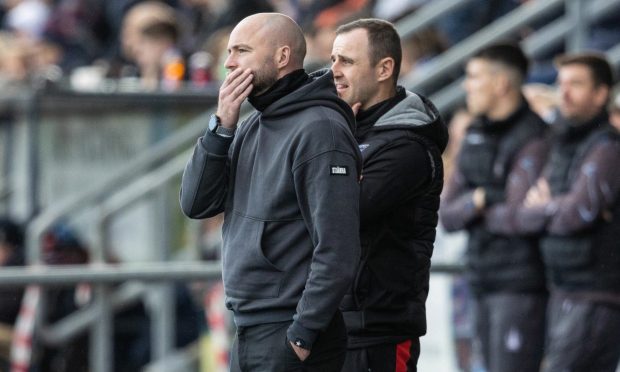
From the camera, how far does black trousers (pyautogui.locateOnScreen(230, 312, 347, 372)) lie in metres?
5.30

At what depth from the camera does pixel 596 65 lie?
841cm

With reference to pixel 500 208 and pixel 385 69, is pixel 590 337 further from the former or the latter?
pixel 385 69

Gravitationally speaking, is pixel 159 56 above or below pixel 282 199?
above

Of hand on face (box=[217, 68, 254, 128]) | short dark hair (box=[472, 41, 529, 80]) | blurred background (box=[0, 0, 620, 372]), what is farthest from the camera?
blurred background (box=[0, 0, 620, 372])

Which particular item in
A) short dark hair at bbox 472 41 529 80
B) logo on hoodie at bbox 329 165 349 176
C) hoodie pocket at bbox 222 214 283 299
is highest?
short dark hair at bbox 472 41 529 80

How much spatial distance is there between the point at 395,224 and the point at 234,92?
0.93 m

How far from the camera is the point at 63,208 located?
32.9ft

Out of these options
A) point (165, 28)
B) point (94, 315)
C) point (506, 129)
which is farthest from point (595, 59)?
A: point (165, 28)

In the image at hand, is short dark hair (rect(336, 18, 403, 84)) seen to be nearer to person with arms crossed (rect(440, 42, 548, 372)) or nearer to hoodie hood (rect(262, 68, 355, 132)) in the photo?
hoodie hood (rect(262, 68, 355, 132))

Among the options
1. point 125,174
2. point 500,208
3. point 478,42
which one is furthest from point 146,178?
point 500,208

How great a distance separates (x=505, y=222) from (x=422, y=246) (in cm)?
259

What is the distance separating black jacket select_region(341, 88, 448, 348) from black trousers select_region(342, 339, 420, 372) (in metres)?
0.04

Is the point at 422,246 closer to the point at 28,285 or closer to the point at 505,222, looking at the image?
the point at 505,222

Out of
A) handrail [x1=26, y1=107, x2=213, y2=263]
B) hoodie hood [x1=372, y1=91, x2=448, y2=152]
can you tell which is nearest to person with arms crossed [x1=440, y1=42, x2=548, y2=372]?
handrail [x1=26, y1=107, x2=213, y2=263]
